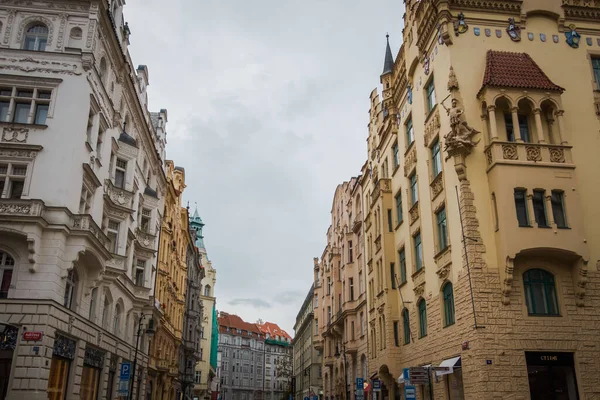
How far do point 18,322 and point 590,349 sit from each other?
2203cm

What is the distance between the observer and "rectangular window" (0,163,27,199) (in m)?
23.0

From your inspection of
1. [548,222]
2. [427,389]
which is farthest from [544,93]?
[427,389]

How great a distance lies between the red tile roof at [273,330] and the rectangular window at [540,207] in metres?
144

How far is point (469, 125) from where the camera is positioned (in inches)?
949

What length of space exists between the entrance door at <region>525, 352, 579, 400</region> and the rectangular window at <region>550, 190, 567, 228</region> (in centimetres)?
525

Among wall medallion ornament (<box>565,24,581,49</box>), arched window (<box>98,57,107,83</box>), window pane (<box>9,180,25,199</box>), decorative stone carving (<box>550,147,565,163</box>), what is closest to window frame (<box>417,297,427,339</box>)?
decorative stone carving (<box>550,147,565,163</box>)

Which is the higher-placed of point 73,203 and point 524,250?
point 73,203

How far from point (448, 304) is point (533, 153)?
298 inches

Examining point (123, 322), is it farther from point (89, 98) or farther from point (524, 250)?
point (524, 250)

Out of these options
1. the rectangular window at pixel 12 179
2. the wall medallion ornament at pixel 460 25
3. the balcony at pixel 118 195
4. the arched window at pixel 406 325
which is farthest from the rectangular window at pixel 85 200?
the wall medallion ornament at pixel 460 25

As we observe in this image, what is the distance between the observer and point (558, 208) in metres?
22.9

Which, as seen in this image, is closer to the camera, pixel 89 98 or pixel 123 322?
pixel 89 98

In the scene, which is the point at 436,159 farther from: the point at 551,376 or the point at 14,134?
the point at 14,134

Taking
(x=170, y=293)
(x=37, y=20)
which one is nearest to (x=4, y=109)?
(x=37, y=20)
